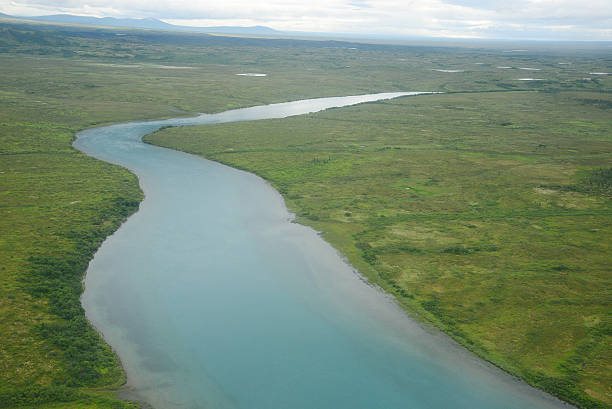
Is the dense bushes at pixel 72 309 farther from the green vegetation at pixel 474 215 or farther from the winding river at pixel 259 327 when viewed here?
the green vegetation at pixel 474 215

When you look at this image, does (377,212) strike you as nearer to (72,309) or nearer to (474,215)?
(474,215)

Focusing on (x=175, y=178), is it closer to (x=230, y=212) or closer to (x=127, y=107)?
(x=230, y=212)

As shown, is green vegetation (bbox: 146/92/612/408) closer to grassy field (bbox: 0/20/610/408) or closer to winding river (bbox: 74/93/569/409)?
grassy field (bbox: 0/20/610/408)

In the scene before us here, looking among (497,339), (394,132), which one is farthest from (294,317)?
(394,132)

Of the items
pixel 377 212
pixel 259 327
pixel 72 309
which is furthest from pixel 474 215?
pixel 72 309

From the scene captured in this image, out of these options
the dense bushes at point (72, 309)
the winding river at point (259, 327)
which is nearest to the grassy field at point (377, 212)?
the dense bushes at point (72, 309)

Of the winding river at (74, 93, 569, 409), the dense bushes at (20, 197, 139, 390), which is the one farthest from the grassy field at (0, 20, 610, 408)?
the winding river at (74, 93, 569, 409)
